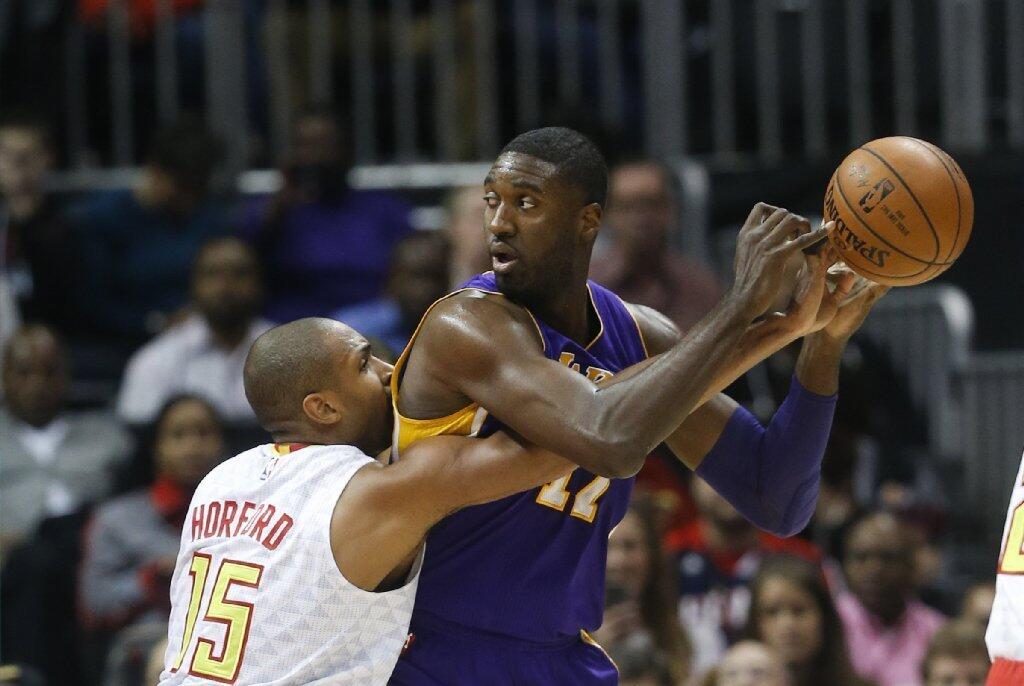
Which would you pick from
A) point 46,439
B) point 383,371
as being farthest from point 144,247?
point 383,371

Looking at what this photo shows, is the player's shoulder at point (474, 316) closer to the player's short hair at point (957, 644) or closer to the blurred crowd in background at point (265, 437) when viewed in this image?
the blurred crowd in background at point (265, 437)

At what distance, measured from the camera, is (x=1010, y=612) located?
4215 mm

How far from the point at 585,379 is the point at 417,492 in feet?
1.59

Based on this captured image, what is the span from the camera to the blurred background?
24.9ft

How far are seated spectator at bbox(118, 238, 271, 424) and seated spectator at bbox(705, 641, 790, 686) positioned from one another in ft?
9.66

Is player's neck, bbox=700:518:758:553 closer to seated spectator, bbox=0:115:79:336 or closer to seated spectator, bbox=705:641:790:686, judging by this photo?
seated spectator, bbox=705:641:790:686

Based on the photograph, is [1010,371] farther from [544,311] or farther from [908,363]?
[544,311]

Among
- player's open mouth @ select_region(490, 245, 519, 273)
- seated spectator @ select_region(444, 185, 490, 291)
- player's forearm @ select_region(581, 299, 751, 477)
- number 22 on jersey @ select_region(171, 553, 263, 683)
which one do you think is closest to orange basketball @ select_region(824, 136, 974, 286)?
player's forearm @ select_region(581, 299, 751, 477)

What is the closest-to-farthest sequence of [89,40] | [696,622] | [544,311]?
[544,311] → [696,622] → [89,40]

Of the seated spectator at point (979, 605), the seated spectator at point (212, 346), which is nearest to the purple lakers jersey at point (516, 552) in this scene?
the seated spectator at point (979, 605)

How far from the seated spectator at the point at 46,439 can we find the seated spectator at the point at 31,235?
2.52ft

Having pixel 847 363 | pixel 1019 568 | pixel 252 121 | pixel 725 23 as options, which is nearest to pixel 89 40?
pixel 252 121

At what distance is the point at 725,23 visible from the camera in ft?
32.1

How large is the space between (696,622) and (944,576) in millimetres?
1554
